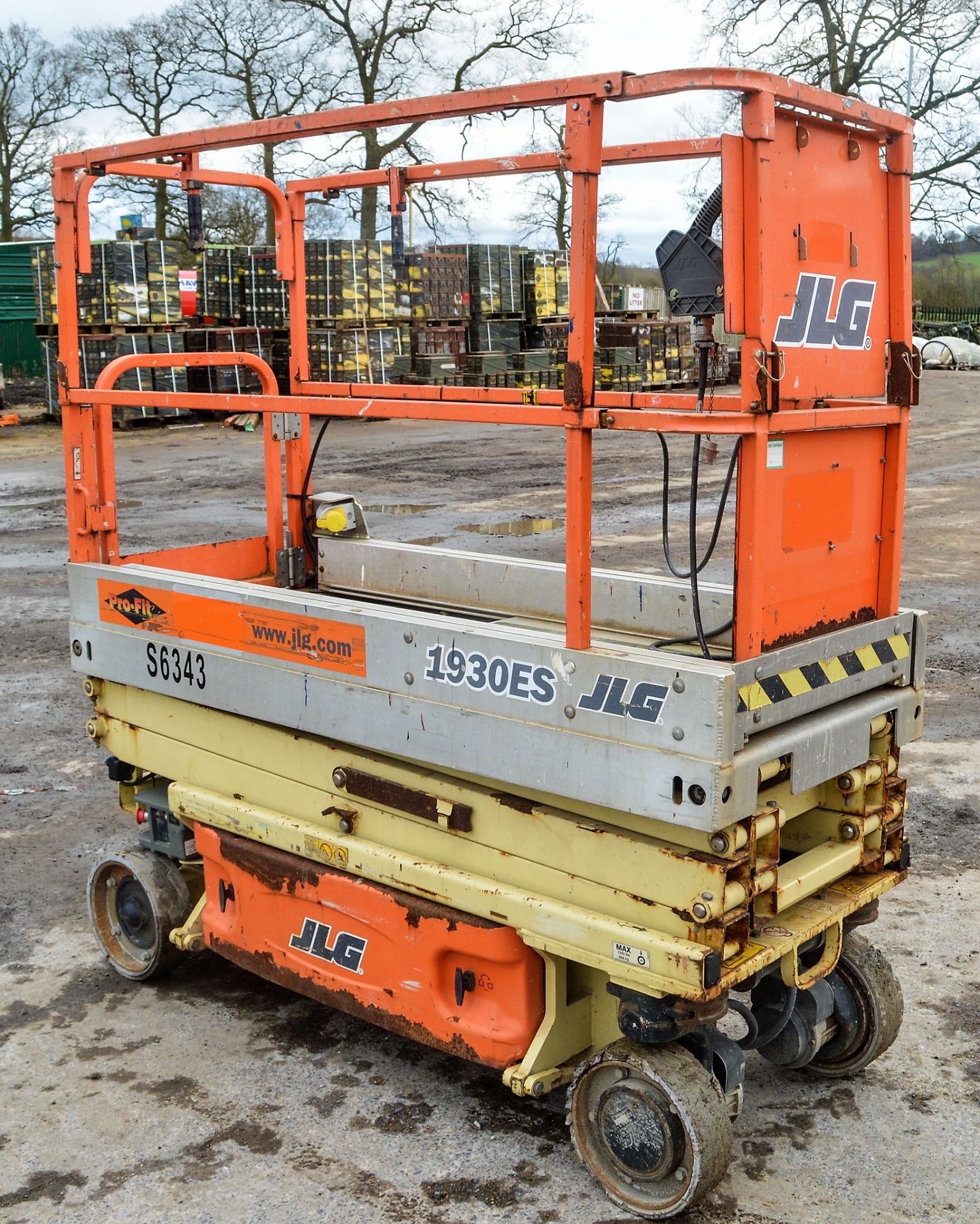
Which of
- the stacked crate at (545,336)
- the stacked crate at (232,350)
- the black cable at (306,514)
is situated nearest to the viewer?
the black cable at (306,514)

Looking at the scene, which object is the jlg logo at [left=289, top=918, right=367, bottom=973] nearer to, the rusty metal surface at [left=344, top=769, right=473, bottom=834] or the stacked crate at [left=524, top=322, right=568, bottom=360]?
the rusty metal surface at [left=344, top=769, right=473, bottom=834]

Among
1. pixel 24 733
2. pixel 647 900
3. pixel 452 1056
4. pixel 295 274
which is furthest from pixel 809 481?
pixel 24 733

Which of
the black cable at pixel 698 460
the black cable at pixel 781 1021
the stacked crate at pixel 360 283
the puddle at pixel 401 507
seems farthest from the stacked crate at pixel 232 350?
the black cable at pixel 781 1021

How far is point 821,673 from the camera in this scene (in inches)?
132

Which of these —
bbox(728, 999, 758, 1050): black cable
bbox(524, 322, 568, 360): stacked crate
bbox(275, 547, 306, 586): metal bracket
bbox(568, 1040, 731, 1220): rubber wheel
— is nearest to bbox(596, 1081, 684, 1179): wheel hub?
bbox(568, 1040, 731, 1220): rubber wheel

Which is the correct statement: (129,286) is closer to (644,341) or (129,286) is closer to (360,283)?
(360,283)

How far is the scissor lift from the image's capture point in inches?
120

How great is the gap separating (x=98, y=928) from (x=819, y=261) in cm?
325

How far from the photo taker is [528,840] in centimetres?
336

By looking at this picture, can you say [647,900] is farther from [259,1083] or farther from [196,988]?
[196,988]

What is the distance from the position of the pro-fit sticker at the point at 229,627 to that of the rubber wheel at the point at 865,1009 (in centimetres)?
165

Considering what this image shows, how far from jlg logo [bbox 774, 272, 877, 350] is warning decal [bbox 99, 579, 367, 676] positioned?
4.47 feet

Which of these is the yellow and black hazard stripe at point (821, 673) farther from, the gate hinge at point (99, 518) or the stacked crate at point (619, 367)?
the stacked crate at point (619, 367)

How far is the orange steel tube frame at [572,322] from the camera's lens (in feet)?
9.71
